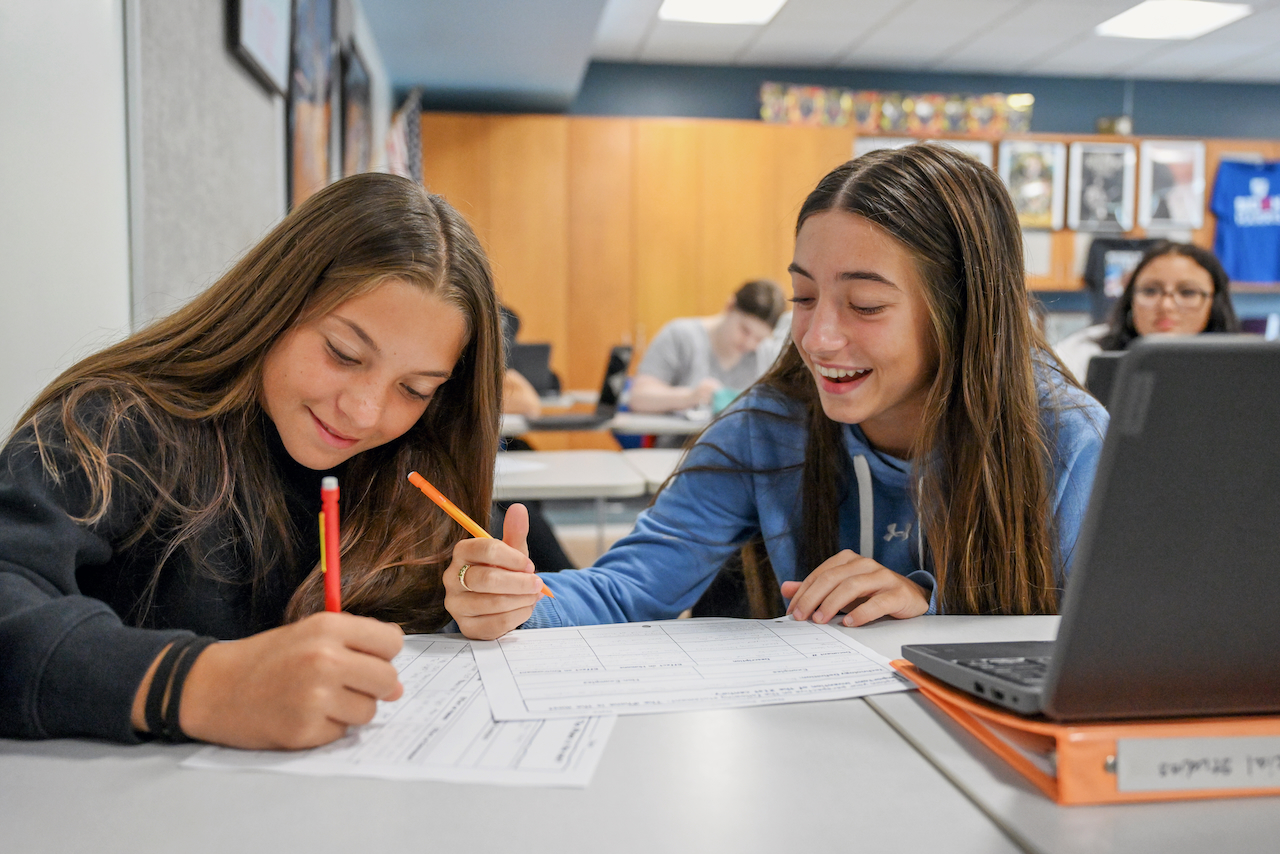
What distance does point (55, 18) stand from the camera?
1.15 meters

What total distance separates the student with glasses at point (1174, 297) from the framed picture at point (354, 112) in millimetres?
2827

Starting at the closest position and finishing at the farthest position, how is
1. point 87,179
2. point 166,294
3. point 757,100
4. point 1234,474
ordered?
point 1234,474 < point 87,179 < point 166,294 < point 757,100

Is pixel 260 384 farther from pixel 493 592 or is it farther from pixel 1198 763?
pixel 1198 763

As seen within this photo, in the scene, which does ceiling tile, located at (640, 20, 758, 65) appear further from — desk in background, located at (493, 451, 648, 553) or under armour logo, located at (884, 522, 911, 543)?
under armour logo, located at (884, 522, 911, 543)

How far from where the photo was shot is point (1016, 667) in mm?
626

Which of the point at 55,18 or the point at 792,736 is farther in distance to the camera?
the point at 55,18

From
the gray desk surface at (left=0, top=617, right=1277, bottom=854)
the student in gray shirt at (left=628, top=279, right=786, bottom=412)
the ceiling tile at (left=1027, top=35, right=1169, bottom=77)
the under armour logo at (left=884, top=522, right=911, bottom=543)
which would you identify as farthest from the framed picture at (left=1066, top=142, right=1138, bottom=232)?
the gray desk surface at (left=0, top=617, right=1277, bottom=854)

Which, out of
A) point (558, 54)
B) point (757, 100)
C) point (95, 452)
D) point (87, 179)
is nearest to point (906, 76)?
point (757, 100)

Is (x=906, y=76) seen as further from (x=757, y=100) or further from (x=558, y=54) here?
(x=558, y=54)

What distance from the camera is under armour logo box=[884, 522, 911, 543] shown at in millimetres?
1147

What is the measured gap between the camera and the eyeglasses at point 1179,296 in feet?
10.2

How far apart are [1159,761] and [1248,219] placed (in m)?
7.13

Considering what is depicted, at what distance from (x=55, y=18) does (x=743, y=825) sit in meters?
1.27

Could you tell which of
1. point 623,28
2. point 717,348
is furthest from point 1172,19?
point 717,348
